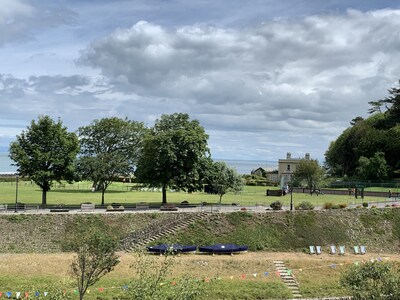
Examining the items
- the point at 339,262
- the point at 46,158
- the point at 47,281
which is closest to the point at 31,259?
the point at 47,281

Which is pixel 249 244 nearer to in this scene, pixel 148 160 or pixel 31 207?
pixel 148 160

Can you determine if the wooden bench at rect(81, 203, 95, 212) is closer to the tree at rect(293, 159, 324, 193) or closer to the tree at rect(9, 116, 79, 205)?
the tree at rect(9, 116, 79, 205)

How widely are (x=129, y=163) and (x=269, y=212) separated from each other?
27.0 metres

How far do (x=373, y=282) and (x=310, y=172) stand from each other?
66249mm

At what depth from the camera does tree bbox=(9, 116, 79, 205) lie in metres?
55.6

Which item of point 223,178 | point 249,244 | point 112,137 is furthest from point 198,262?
point 112,137

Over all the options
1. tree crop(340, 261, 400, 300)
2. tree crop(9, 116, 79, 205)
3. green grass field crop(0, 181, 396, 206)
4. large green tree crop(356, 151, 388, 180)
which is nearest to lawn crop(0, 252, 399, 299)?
tree crop(340, 261, 400, 300)

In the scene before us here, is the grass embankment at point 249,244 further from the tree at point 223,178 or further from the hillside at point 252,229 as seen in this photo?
the tree at point 223,178

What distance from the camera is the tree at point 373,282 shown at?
73.3ft

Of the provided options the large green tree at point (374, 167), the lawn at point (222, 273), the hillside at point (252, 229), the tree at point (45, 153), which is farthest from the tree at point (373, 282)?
the large green tree at point (374, 167)

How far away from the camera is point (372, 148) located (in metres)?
105

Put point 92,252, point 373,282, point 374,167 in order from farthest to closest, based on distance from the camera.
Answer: point 374,167 → point 92,252 → point 373,282

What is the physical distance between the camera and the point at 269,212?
2080 inches

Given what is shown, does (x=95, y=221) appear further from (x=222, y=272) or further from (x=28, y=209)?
(x=222, y=272)
